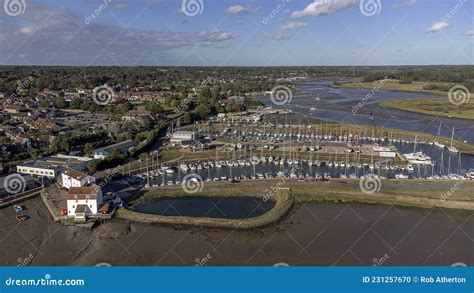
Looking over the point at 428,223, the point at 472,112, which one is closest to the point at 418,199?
the point at 428,223

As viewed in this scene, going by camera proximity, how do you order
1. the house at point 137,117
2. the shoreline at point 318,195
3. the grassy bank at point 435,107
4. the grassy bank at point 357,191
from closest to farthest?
1. the shoreline at point 318,195
2. the grassy bank at point 357,191
3. the house at point 137,117
4. the grassy bank at point 435,107

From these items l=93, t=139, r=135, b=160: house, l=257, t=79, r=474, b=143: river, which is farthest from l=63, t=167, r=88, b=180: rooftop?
l=257, t=79, r=474, b=143: river

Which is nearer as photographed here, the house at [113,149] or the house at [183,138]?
the house at [113,149]

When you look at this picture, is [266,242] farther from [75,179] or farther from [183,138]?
[183,138]

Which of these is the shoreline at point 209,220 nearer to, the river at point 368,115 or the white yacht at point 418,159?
the white yacht at point 418,159

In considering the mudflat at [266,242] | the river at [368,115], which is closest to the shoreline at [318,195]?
the mudflat at [266,242]

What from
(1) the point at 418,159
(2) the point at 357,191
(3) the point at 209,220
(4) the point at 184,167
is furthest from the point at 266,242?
(1) the point at 418,159
